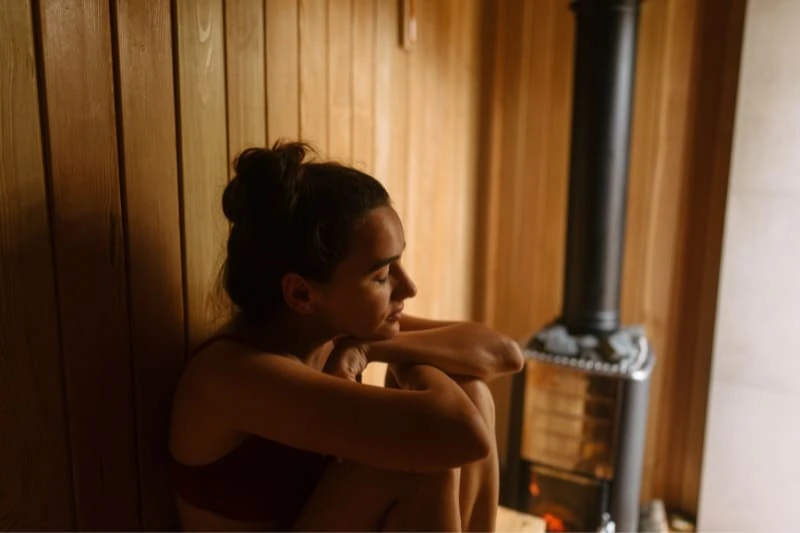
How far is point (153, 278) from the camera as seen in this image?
0.94 meters

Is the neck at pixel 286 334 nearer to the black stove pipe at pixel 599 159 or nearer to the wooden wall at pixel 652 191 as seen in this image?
the black stove pipe at pixel 599 159

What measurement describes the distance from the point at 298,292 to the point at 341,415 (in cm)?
19

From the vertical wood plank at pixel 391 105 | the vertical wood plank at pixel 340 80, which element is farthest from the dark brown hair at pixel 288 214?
the vertical wood plank at pixel 391 105

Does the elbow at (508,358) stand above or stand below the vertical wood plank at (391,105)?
A: below

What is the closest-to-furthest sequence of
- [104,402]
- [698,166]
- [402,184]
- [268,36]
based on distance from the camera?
[104,402]
[268,36]
[402,184]
[698,166]

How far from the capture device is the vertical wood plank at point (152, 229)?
0.87 m

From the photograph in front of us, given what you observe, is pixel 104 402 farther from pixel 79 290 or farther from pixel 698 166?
pixel 698 166

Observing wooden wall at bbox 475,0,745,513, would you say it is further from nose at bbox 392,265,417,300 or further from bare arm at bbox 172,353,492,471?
bare arm at bbox 172,353,492,471

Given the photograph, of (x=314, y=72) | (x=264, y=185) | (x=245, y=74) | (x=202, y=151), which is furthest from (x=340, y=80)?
(x=264, y=185)

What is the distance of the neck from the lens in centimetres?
93

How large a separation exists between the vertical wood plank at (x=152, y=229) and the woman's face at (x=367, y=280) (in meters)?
0.24

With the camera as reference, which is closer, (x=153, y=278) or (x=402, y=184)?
(x=153, y=278)

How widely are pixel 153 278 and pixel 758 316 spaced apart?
1801 millimetres

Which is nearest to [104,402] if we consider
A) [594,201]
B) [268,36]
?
[268,36]
